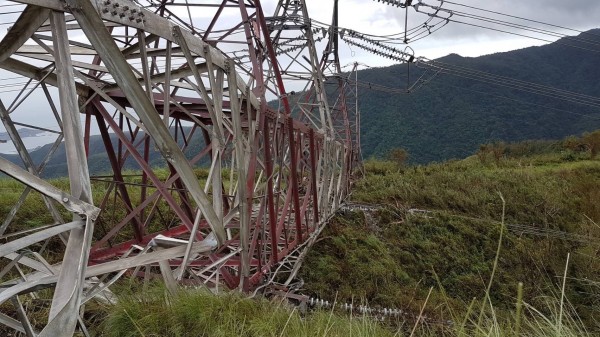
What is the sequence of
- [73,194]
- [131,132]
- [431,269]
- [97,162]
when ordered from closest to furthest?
[73,194]
[131,132]
[431,269]
[97,162]

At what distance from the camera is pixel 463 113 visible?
262ft

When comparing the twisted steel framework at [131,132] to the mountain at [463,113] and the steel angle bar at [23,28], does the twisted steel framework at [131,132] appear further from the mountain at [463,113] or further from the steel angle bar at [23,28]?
the mountain at [463,113]

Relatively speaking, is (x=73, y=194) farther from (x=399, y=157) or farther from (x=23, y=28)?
(x=399, y=157)

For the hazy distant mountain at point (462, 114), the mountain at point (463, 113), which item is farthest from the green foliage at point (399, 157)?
the mountain at point (463, 113)

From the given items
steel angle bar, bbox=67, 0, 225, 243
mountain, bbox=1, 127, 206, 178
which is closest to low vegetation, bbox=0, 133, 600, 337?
steel angle bar, bbox=67, 0, 225, 243

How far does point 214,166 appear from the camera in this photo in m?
4.17

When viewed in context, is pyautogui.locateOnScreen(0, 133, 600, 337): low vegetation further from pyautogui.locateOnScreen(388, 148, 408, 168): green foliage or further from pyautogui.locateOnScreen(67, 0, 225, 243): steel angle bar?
pyautogui.locateOnScreen(388, 148, 408, 168): green foliage

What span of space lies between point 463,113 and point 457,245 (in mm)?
73484

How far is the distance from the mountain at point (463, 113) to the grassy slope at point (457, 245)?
3681cm

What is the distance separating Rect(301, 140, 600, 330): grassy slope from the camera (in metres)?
8.88

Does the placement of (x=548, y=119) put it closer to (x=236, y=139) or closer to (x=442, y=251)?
(x=442, y=251)

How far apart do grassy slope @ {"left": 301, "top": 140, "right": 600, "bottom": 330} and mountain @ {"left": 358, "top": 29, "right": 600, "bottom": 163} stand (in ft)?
121

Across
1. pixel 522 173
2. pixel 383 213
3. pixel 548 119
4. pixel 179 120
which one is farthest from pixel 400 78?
pixel 179 120

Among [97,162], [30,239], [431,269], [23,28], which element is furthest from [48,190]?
[97,162]
